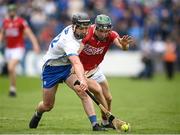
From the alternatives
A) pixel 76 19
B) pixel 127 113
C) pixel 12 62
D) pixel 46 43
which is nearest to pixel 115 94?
pixel 12 62

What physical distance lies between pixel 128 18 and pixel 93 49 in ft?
68.1

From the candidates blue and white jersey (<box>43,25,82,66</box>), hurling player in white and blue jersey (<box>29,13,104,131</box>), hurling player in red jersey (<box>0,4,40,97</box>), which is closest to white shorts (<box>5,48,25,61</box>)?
hurling player in red jersey (<box>0,4,40,97</box>)

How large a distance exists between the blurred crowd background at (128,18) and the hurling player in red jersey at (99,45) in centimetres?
1815

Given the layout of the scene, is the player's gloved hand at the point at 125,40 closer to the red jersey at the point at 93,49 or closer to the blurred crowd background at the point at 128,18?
the red jersey at the point at 93,49

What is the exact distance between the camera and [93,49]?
14.2m

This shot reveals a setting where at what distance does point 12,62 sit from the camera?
2186 cm

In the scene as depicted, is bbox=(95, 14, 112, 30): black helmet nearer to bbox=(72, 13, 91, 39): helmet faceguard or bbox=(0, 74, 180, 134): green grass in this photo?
bbox=(72, 13, 91, 39): helmet faceguard

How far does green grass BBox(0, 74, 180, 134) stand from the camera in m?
13.8

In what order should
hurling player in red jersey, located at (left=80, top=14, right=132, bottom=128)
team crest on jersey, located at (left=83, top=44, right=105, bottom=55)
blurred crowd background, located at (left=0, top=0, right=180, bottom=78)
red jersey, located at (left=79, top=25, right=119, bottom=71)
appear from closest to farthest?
hurling player in red jersey, located at (left=80, top=14, right=132, bottom=128) → red jersey, located at (left=79, top=25, right=119, bottom=71) → team crest on jersey, located at (left=83, top=44, right=105, bottom=55) → blurred crowd background, located at (left=0, top=0, right=180, bottom=78)

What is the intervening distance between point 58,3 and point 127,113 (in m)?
18.2

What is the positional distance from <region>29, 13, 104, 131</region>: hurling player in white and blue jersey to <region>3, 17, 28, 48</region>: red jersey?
851 centimetres

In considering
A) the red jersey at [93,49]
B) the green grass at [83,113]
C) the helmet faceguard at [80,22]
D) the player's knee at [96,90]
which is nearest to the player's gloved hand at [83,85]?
the green grass at [83,113]

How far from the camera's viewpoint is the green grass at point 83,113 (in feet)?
45.3

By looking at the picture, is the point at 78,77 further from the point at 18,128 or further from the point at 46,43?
the point at 46,43
